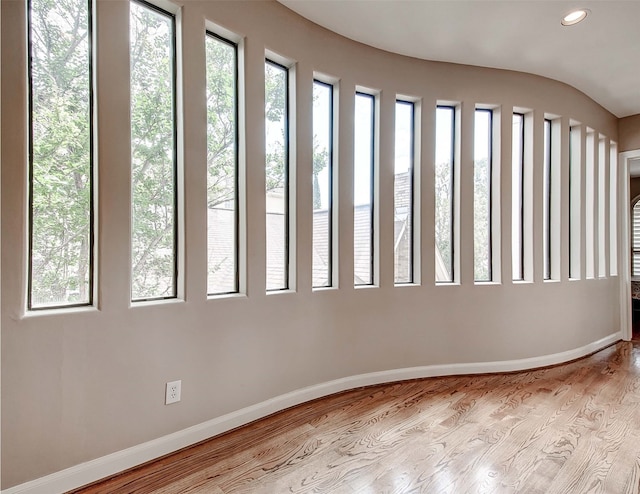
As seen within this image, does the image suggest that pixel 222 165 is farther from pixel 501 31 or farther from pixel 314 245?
pixel 501 31

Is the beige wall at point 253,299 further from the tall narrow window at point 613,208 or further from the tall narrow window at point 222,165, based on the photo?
the tall narrow window at point 613,208

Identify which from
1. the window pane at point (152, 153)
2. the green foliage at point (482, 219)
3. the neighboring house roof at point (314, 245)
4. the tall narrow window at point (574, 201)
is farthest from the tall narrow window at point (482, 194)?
the window pane at point (152, 153)

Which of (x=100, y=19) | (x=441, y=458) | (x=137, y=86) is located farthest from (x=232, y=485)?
(x=100, y=19)

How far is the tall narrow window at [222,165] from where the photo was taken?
2.17 m

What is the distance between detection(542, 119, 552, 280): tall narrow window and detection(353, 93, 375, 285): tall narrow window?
186cm

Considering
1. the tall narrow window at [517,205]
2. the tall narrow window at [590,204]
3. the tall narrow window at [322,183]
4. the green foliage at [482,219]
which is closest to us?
the tall narrow window at [322,183]

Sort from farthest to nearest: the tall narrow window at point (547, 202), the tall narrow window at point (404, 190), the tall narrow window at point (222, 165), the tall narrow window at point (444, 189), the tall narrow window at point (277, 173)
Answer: the tall narrow window at point (547, 202)
the tall narrow window at point (444, 189)
the tall narrow window at point (404, 190)
the tall narrow window at point (277, 173)
the tall narrow window at point (222, 165)

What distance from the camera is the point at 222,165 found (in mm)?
2229

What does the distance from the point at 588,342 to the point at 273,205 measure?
12.0ft

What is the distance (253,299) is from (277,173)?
0.87 m

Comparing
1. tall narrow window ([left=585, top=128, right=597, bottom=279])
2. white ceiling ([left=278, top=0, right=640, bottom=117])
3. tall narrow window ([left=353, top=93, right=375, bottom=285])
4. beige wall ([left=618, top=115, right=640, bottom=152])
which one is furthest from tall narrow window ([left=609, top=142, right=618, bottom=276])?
tall narrow window ([left=353, top=93, right=375, bottom=285])

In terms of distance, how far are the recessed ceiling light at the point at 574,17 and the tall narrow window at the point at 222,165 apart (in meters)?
2.20

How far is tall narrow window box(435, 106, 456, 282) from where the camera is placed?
10.4 feet

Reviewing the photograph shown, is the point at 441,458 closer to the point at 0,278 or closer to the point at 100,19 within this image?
the point at 0,278
